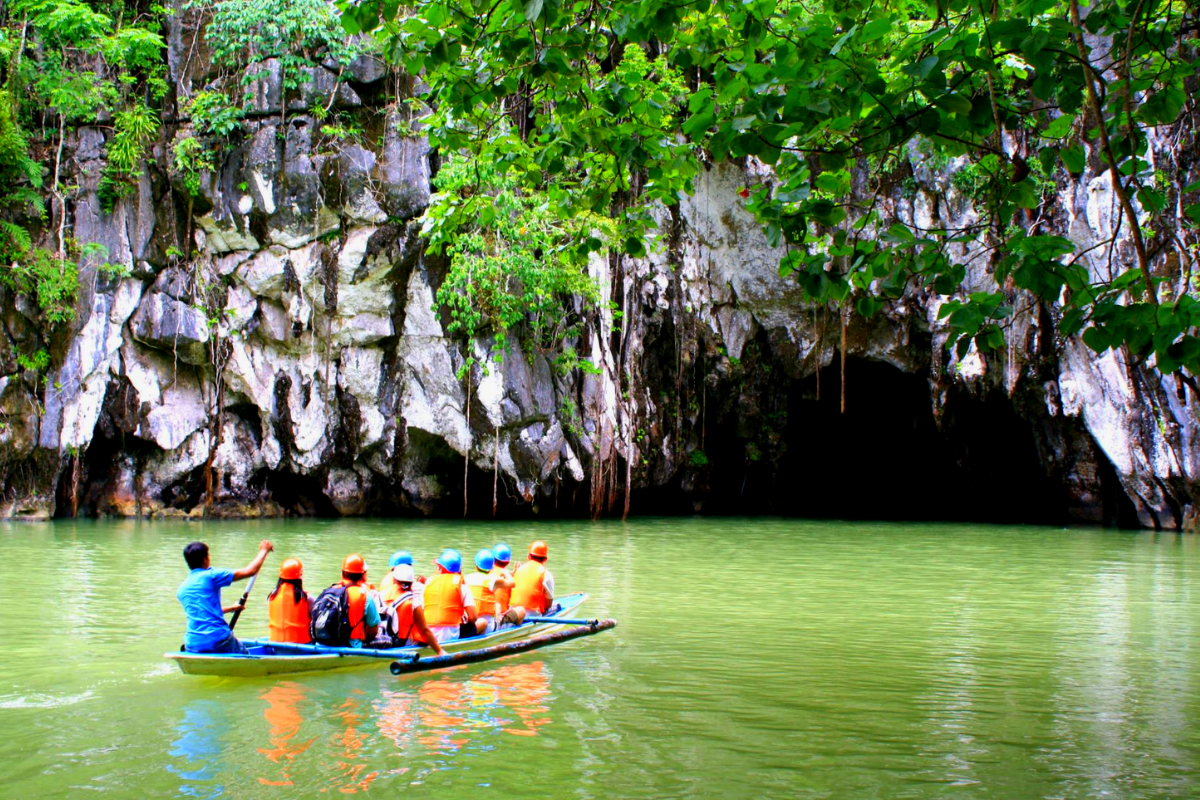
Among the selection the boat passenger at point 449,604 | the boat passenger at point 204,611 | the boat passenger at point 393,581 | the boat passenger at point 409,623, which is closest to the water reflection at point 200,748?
the boat passenger at point 204,611

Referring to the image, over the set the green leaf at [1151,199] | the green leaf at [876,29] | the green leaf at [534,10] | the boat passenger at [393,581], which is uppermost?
the green leaf at [534,10]

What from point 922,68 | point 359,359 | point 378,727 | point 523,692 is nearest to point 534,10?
point 922,68

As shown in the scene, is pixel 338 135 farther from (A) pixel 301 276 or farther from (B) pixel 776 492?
(B) pixel 776 492

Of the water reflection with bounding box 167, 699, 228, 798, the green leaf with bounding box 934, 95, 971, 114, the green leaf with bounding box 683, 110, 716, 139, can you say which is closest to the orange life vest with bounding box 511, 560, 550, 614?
the water reflection with bounding box 167, 699, 228, 798

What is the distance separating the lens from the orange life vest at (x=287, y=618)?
6727 mm

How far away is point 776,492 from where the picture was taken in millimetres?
28109

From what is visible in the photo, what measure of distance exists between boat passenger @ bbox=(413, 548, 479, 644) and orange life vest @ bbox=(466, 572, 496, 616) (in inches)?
9.5

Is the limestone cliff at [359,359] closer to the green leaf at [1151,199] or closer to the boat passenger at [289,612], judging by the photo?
the boat passenger at [289,612]

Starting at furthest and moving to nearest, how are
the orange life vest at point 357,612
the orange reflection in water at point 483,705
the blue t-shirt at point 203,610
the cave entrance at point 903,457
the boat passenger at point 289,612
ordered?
1. the cave entrance at point 903,457
2. the orange life vest at point 357,612
3. the boat passenger at point 289,612
4. the blue t-shirt at point 203,610
5. the orange reflection in water at point 483,705

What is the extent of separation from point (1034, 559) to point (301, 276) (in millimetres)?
14350

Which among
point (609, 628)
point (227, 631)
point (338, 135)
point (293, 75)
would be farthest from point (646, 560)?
point (293, 75)

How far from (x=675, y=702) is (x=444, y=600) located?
96.2 inches

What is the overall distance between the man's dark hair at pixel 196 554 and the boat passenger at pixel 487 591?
2144mm

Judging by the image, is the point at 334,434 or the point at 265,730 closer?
the point at 265,730
